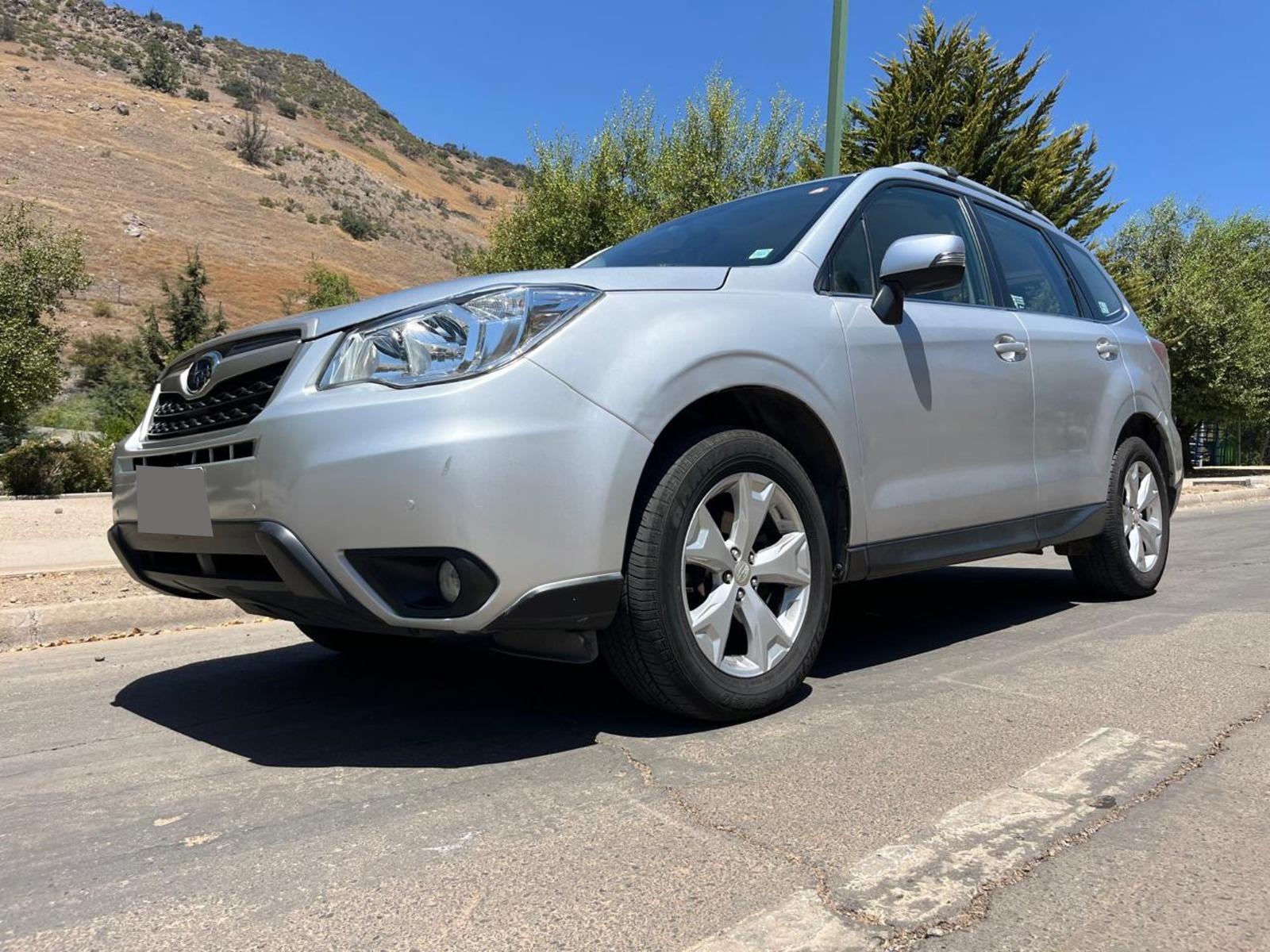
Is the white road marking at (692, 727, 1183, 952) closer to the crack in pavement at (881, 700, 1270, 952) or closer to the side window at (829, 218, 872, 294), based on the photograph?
the crack in pavement at (881, 700, 1270, 952)

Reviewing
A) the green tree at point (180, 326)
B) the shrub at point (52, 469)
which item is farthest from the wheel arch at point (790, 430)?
the green tree at point (180, 326)

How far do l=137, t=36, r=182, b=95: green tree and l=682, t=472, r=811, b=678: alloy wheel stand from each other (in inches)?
3113

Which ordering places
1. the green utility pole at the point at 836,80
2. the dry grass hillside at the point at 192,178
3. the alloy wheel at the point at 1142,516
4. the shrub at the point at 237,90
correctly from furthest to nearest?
the shrub at the point at 237,90
the dry grass hillside at the point at 192,178
the green utility pole at the point at 836,80
the alloy wheel at the point at 1142,516

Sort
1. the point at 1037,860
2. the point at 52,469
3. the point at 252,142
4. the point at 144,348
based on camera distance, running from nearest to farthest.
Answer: the point at 1037,860
the point at 52,469
the point at 144,348
the point at 252,142

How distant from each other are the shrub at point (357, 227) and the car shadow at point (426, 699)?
61.1 m

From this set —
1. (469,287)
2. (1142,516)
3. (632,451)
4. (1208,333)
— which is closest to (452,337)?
(469,287)

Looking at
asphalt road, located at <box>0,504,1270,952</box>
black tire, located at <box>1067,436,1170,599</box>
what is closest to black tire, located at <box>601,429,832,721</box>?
asphalt road, located at <box>0,504,1270,952</box>

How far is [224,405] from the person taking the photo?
8.35 feet

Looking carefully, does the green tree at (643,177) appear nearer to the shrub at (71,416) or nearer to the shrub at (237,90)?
the shrub at (71,416)

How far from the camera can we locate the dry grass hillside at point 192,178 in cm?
4562

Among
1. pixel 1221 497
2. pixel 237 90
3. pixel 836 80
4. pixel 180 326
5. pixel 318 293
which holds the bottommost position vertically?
pixel 1221 497

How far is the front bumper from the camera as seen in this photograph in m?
2.17

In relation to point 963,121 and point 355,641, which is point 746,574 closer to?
point 355,641

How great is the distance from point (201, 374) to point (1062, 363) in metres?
3.43
